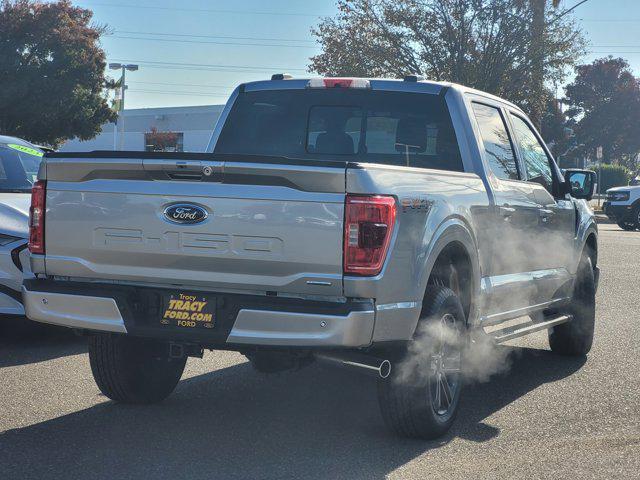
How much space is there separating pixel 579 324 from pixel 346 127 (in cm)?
272

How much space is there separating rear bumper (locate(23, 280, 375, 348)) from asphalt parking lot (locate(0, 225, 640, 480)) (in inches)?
24.7

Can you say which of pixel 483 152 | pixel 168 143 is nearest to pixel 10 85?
pixel 168 143

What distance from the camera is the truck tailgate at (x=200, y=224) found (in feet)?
15.5

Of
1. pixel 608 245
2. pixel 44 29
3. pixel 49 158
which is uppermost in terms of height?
pixel 44 29

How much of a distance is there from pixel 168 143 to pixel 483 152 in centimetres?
6368

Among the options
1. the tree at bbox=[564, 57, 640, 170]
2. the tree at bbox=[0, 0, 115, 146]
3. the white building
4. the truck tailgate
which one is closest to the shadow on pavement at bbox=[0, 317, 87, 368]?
the truck tailgate

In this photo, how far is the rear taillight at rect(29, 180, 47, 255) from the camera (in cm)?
526

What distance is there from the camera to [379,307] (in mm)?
4758

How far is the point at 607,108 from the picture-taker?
93.6 m

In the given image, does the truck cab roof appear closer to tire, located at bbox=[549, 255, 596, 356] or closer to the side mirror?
the side mirror

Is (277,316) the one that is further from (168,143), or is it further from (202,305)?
(168,143)

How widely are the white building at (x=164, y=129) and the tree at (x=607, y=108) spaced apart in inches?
1448

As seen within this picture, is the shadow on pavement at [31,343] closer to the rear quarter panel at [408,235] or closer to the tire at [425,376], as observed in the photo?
the tire at [425,376]

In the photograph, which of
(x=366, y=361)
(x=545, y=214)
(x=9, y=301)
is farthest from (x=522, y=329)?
(x=9, y=301)
